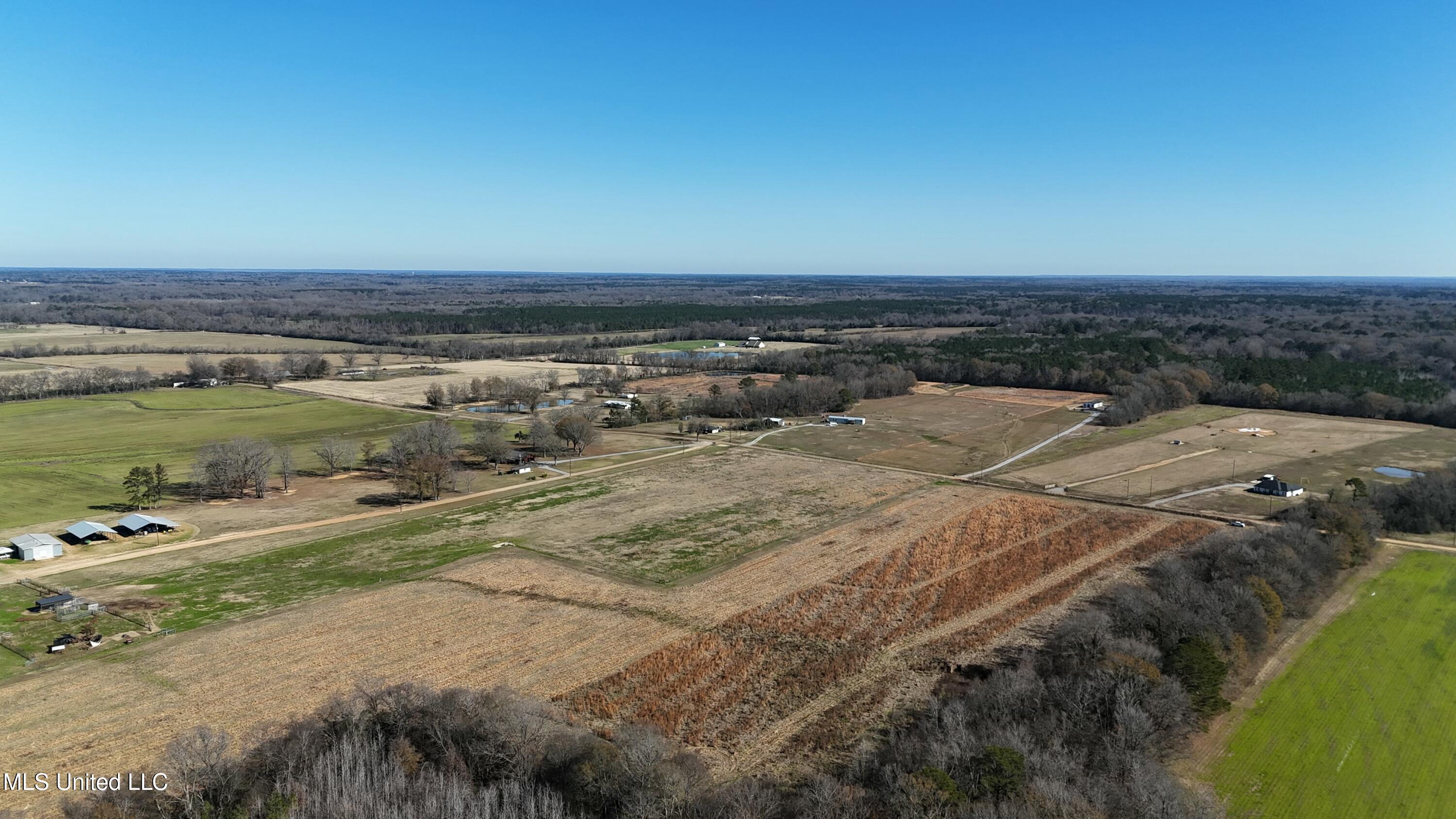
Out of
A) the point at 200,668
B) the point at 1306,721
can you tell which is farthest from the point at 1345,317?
the point at 200,668

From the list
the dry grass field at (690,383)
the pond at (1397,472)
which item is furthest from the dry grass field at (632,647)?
the dry grass field at (690,383)

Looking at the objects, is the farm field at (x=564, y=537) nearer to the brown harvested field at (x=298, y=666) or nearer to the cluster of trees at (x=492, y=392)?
the brown harvested field at (x=298, y=666)

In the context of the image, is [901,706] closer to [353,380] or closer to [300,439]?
[300,439]

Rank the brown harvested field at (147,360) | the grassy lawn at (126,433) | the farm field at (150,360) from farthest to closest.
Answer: the brown harvested field at (147,360) → the farm field at (150,360) → the grassy lawn at (126,433)

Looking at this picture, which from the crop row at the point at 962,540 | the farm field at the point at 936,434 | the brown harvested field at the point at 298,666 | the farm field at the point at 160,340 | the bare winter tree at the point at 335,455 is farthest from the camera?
the farm field at the point at 160,340

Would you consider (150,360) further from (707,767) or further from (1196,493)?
(1196,493)

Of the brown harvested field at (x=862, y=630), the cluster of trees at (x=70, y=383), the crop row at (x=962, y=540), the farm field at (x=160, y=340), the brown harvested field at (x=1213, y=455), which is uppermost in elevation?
the farm field at (x=160, y=340)
